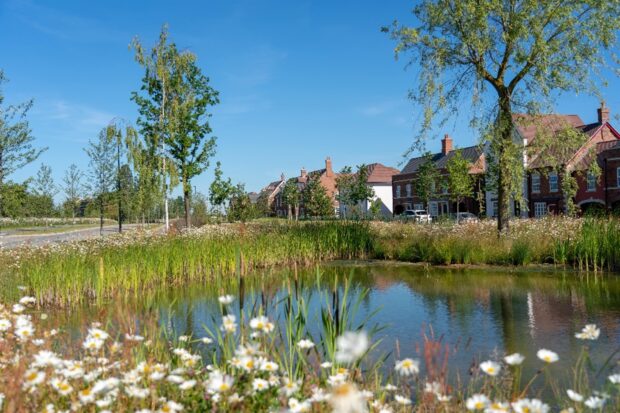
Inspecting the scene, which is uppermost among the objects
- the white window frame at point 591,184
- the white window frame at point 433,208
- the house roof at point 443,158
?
the house roof at point 443,158

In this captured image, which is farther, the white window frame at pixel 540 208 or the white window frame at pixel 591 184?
the white window frame at pixel 540 208

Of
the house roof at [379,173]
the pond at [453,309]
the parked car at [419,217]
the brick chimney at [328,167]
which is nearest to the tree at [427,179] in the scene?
the parked car at [419,217]

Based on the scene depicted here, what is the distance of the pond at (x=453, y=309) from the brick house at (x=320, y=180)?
53992 millimetres

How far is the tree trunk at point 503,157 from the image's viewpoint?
15.6 meters

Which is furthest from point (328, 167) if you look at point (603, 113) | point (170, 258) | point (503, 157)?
point (170, 258)

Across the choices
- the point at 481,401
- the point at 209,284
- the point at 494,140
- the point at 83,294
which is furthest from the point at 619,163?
the point at 481,401

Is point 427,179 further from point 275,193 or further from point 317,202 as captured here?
point 275,193

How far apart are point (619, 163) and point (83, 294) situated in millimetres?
37073

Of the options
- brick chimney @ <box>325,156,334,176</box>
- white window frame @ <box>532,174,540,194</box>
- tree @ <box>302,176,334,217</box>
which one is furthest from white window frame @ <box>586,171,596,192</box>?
brick chimney @ <box>325,156,334,176</box>

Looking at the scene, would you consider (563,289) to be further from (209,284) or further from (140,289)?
(140,289)

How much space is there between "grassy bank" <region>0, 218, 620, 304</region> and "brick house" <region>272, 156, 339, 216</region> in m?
48.4

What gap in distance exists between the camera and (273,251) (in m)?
15.0

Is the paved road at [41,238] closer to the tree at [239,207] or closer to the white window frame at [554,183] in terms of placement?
the tree at [239,207]

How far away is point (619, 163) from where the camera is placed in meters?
35.2
